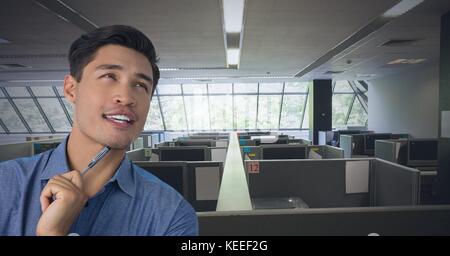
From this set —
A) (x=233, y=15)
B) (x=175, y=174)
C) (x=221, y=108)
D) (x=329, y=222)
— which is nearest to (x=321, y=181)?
(x=175, y=174)

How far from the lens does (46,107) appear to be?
11414 millimetres

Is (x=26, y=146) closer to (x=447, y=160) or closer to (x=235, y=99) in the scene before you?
(x=447, y=160)

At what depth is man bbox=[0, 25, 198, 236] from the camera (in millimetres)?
578

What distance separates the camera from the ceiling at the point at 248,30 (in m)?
2.89

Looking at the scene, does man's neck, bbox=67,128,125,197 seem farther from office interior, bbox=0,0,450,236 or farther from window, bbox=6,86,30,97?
window, bbox=6,86,30,97

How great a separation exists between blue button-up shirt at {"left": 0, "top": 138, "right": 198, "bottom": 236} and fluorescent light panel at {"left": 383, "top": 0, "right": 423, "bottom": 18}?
327 cm

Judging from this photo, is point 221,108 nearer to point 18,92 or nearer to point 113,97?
point 18,92

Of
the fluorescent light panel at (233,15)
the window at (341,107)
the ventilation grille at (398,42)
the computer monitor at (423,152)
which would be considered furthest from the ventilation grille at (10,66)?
the window at (341,107)

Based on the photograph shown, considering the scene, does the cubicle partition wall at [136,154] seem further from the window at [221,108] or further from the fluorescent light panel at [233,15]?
the window at [221,108]

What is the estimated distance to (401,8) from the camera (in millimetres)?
3021

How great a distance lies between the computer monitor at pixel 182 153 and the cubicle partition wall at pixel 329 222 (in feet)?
7.18

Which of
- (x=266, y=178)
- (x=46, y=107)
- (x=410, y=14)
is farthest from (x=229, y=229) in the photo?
(x=46, y=107)

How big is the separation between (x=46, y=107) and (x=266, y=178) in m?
12.3

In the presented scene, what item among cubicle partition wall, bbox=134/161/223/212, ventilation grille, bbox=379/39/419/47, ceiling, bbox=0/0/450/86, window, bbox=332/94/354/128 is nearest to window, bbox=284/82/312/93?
window, bbox=332/94/354/128
